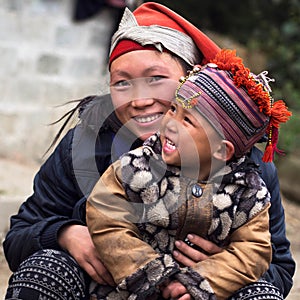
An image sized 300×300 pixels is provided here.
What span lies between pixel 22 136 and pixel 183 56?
354cm

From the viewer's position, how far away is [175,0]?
29.4ft

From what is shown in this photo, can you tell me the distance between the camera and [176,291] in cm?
233

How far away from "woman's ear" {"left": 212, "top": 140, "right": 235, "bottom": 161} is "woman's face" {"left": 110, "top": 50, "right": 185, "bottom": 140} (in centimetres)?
26

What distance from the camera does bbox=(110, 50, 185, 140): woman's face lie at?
8.38ft

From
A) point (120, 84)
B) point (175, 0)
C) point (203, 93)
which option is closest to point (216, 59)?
point (203, 93)

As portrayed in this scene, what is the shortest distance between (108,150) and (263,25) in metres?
7.15

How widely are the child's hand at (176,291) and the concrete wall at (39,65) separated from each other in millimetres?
3612

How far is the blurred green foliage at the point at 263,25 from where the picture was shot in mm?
9008

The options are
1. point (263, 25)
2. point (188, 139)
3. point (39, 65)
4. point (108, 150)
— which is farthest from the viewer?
point (263, 25)

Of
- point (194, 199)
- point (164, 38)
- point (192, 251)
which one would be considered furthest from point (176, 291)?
point (164, 38)

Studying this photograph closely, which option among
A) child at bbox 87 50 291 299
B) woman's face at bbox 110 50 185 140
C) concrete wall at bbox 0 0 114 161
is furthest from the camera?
concrete wall at bbox 0 0 114 161

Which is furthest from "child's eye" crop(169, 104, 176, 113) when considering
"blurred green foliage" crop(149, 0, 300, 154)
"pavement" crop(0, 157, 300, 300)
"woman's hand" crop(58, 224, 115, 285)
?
"blurred green foliage" crop(149, 0, 300, 154)

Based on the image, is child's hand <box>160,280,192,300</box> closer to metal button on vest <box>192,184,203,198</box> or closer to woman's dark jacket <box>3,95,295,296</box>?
metal button on vest <box>192,184,203,198</box>

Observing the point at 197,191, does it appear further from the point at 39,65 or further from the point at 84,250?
the point at 39,65
